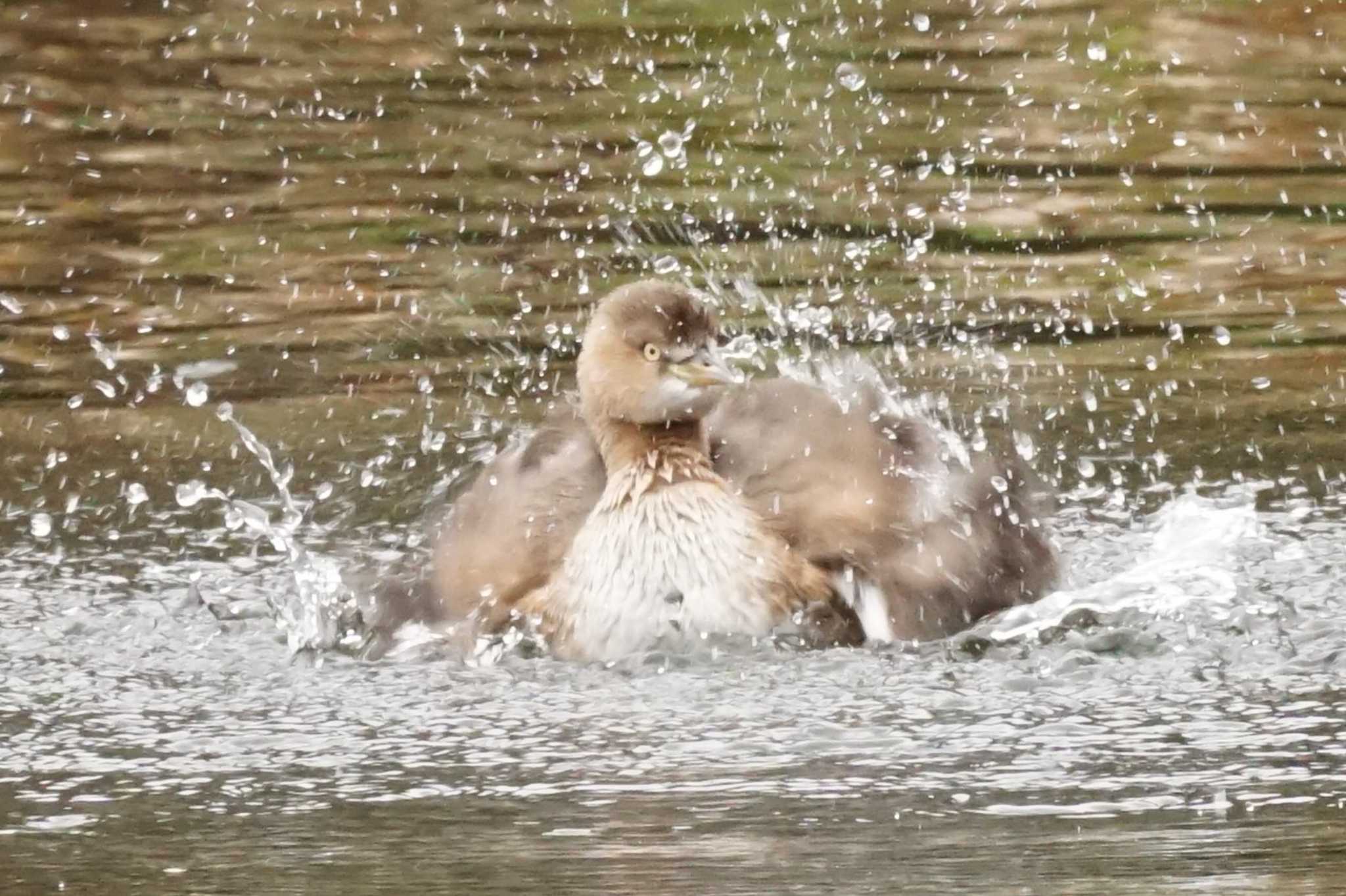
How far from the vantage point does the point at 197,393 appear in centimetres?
937

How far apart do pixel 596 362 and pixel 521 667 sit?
2.93 feet

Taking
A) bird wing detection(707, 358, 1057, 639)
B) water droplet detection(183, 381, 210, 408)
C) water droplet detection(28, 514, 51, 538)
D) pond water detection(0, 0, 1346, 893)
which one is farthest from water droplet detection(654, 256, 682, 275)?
water droplet detection(28, 514, 51, 538)

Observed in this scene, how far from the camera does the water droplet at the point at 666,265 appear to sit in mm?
10344

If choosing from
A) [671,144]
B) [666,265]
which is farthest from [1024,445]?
[671,144]

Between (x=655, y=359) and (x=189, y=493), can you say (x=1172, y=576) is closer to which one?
(x=655, y=359)

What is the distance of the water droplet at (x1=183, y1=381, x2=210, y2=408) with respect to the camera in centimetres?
930

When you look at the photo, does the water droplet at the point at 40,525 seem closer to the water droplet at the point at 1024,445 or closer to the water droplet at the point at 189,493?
the water droplet at the point at 189,493

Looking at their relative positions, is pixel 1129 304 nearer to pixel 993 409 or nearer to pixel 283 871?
pixel 993 409

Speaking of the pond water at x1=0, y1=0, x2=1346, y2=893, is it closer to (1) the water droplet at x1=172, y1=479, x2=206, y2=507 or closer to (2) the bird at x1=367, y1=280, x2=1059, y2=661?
(1) the water droplet at x1=172, y1=479, x2=206, y2=507

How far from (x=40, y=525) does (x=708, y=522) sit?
2088mm

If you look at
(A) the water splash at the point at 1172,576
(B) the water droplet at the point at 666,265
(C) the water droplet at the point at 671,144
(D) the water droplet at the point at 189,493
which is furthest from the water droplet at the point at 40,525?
(C) the water droplet at the point at 671,144

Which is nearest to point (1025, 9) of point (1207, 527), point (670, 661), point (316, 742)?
point (1207, 527)

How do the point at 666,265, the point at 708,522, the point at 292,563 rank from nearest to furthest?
the point at 708,522 → the point at 292,563 → the point at 666,265

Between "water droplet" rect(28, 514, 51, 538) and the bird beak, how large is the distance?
1950 mm
